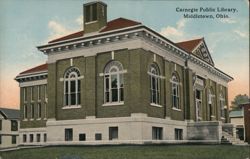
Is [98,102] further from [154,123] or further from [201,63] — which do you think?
[201,63]

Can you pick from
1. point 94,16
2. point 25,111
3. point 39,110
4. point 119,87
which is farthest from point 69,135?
point 25,111

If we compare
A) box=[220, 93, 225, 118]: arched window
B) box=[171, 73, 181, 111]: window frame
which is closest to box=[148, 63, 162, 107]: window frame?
box=[171, 73, 181, 111]: window frame

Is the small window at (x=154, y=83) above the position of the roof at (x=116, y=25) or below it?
below

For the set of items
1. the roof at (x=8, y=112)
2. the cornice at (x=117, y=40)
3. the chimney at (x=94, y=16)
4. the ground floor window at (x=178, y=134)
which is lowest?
the ground floor window at (x=178, y=134)

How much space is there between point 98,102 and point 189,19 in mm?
10685

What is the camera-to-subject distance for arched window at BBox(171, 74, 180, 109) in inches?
1171

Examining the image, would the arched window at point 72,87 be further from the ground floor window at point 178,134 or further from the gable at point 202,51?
the gable at point 202,51

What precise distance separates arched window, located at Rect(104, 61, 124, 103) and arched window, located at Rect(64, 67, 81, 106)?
2.33 m

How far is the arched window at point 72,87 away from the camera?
27.4 metres

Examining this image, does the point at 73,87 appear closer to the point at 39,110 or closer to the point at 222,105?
the point at 39,110

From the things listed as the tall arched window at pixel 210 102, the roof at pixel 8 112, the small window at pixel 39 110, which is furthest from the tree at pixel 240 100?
the roof at pixel 8 112

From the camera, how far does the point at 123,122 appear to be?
A: 2462 cm

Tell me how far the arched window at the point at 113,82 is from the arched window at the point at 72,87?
233cm

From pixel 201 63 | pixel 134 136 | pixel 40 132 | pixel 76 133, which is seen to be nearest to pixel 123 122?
pixel 134 136
